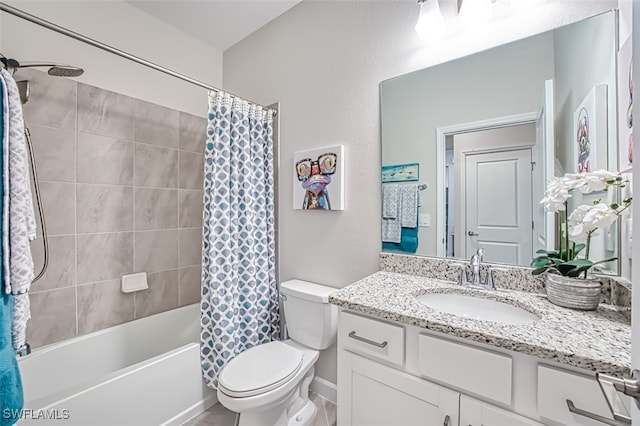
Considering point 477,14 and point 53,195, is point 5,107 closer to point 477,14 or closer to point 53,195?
point 53,195

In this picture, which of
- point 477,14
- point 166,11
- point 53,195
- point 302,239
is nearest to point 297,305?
point 302,239

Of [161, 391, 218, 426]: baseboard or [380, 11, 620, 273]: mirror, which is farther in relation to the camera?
[161, 391, 218, 426]: baseboard

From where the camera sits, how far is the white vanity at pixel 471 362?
0.69 meters

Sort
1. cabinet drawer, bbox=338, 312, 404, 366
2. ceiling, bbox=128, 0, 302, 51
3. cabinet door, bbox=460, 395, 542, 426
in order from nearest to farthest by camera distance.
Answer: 1. cabinet door, bbox=460, 395, 542, 426
2. cabinet drawer, bbox=338, 312, 404, 366
3. ceiling, bbox=128, 0, 302, 51

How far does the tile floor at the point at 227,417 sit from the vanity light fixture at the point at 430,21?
2.17 metres

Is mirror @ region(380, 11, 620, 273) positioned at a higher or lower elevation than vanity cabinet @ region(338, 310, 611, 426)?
higher

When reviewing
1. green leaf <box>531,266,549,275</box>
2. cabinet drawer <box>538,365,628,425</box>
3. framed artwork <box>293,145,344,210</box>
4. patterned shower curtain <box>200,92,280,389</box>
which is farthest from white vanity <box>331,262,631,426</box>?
patterned shower curtain <box>200,92,280,389</box>

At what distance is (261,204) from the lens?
1.95 metres

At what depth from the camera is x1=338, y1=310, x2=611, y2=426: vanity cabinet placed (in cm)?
71

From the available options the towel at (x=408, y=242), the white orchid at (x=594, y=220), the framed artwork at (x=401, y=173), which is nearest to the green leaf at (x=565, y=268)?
the white orchid at (x=594, y=220)

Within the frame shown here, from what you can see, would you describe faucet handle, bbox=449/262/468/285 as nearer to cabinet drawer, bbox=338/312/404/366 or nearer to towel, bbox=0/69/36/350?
cabinet drawer, bbox=338/312/404/366

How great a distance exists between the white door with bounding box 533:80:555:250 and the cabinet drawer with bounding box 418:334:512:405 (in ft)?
2.09

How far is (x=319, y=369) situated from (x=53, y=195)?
6.55 feet

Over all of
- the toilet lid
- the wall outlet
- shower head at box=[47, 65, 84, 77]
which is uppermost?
shower head at box=[47, 65, 84, 77]
